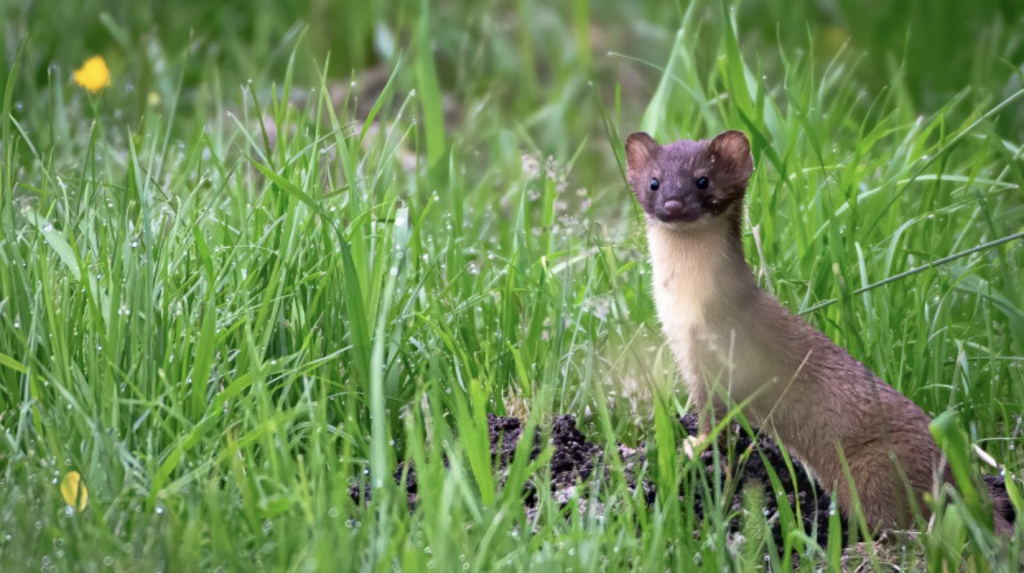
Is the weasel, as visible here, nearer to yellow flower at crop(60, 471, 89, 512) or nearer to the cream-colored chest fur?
the cream-colored chest fur

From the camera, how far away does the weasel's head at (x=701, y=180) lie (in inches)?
160

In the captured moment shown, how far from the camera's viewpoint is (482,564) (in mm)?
3105

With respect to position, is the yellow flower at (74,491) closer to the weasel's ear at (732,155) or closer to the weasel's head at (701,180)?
the weasel's head at (701,180)

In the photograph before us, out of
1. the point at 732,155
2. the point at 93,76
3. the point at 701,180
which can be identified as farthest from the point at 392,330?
the point at 93,76

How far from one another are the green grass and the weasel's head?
299 mm

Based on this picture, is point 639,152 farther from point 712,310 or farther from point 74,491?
point 74,491

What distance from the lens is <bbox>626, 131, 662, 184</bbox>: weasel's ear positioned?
4.23 metres

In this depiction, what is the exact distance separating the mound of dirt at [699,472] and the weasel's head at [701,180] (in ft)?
2.04

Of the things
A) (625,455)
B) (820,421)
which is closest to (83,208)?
(625,455)

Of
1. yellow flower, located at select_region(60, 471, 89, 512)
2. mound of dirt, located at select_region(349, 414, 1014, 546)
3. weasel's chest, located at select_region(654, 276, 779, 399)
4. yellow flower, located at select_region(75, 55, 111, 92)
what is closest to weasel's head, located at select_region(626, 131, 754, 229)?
weasel's chest, located at select_region(654, 276, 779, 399)

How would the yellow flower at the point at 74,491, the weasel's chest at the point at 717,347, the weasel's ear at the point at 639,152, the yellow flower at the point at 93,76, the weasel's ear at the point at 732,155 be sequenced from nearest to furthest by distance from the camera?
the yellow flower at the point at 74,491 → the weasel's chest at the point at 717,347 → the weasel's ear at the point at 732,155 → the weasel's ear at the point at 639,152 → the yellow flower at the point at 93,76

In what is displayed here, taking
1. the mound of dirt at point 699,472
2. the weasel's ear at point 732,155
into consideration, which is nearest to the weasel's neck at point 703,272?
the weasel's ear at point 732,155

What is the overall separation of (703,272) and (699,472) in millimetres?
597

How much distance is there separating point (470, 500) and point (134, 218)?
5.77 feet
